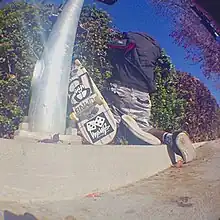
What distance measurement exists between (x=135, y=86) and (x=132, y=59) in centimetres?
40

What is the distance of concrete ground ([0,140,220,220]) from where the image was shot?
9.14 feet

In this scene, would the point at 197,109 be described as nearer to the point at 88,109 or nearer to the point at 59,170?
the point at 88,109

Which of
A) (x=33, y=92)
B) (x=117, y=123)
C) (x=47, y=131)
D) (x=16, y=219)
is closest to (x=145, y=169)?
(x=117, y=123)

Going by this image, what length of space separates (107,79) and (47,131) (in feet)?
5.21

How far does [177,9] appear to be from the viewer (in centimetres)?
292

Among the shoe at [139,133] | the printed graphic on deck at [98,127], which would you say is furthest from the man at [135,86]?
the printed graphic on deck at [98,127]

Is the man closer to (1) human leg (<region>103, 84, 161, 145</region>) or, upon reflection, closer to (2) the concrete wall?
(1) human leg (<region>103, 84, 161, 145</region>)

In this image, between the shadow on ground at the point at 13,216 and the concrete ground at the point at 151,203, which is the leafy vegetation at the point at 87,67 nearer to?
the concrete ground at the point at 151,203

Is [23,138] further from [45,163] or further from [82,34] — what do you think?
[82,34]

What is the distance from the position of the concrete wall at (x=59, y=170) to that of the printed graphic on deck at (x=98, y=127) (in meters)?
0.60

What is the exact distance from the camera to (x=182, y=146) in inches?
182

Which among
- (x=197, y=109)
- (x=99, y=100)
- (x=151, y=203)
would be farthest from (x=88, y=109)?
(x=197, y=109)

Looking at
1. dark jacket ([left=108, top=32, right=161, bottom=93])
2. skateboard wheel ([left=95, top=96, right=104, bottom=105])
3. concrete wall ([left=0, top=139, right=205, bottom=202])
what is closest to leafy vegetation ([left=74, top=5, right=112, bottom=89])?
dark jacket ([left=108, top=32, right=161, bottom=93])

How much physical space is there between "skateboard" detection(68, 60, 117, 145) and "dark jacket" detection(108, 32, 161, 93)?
25.1 inches
